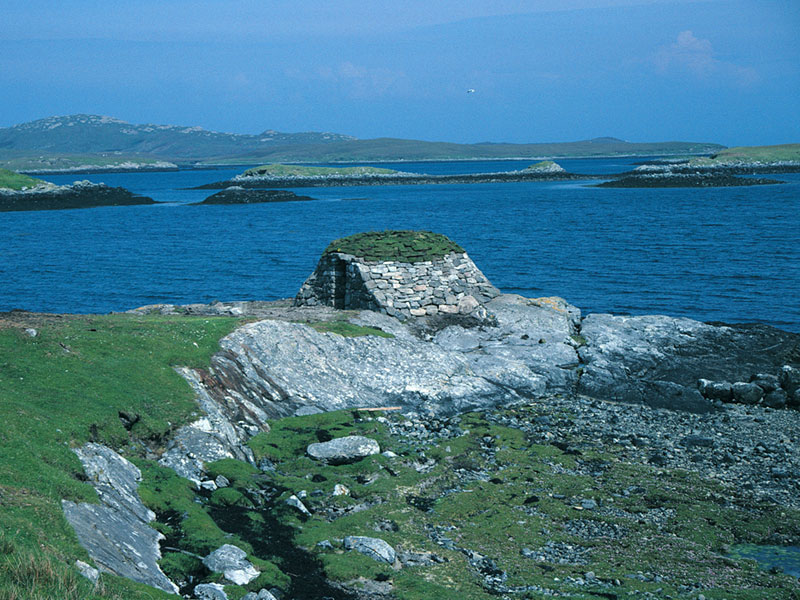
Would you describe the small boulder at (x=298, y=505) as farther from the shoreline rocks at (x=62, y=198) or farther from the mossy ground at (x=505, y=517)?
the shoreline rocks at (x=62, y=198)

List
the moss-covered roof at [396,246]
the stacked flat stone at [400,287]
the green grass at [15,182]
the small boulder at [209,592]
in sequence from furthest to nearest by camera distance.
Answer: the green grass at [15,182], the moss-covered roof at [396,246], the stacked flat stone at [400,287], the small boulder at [209,592]

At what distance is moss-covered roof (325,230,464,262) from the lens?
30062mm

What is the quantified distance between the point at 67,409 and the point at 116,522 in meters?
4.12

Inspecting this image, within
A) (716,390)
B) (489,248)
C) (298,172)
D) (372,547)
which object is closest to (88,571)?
(372,547)

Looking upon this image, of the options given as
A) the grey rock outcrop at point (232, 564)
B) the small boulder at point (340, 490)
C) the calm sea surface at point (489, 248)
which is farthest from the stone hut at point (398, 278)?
the grey rock outcrop at point (232, 564)

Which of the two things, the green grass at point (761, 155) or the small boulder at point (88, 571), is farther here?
the green grass at point (761, 155)

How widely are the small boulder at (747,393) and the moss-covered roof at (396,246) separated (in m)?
12.8

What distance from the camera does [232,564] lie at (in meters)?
11.4

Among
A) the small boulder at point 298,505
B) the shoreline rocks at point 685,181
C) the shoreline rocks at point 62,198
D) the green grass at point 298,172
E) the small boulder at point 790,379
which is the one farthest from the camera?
the green grass at point 298,172

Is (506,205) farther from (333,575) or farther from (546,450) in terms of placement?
(333,575)

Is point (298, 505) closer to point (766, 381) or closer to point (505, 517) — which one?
point (505, 517)

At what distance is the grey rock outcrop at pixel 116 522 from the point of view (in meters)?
10.1

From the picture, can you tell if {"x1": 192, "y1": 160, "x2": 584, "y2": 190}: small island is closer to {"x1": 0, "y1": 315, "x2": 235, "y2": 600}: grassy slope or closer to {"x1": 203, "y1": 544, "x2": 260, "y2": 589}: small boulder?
{"x1": 0, "y1": 315, "x2": 235, "y2": 600}: grassy slope

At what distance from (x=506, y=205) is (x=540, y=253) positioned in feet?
169
